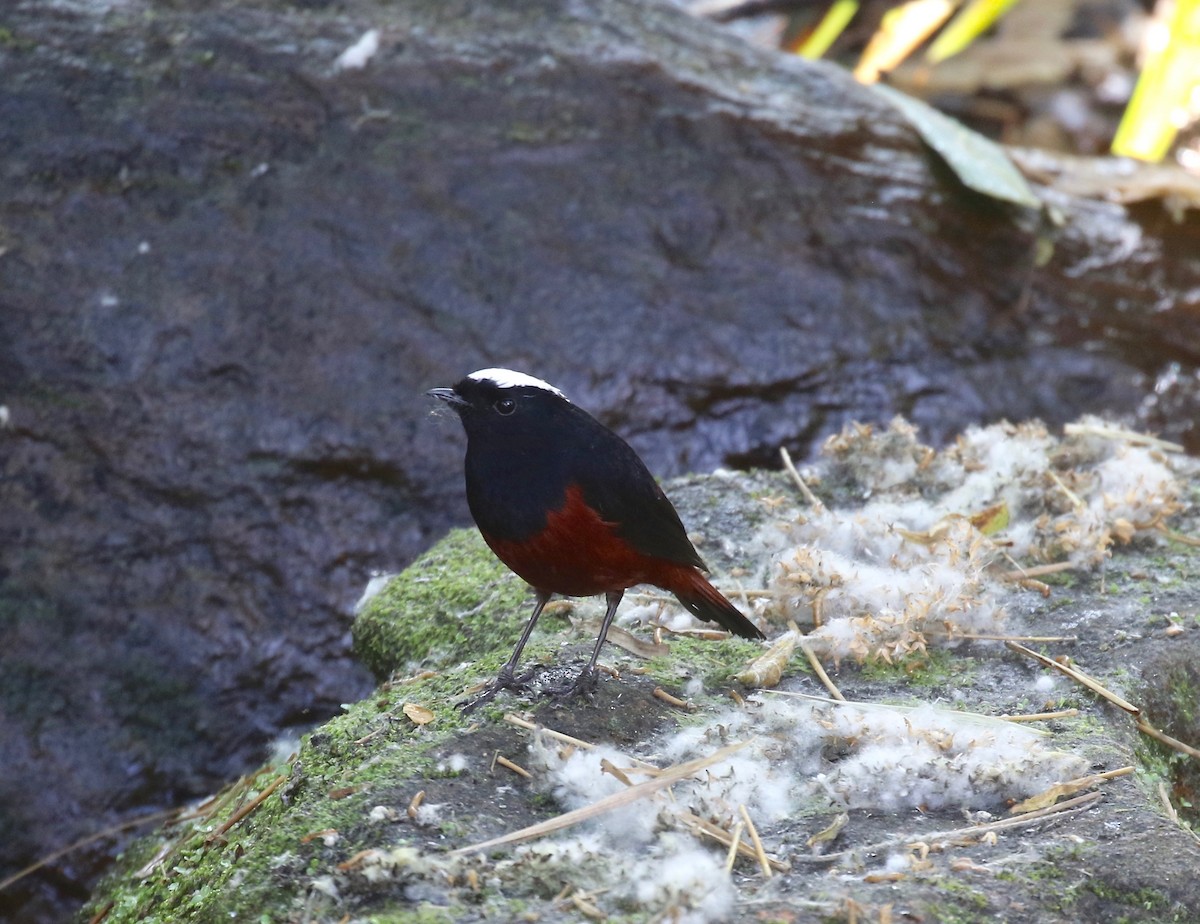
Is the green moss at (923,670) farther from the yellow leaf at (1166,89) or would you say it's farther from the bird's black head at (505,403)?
the yellow leaf at (1166,89)

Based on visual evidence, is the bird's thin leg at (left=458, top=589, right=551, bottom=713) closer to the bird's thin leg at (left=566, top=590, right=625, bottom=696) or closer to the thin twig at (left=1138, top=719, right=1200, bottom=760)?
the bird's thin leg at (left=566, top=590, right=625, bottom=696)

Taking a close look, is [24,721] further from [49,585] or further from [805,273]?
[805,273]

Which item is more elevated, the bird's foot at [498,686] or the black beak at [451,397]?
the black beak at [451,397]

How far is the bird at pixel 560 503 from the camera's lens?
2781mm

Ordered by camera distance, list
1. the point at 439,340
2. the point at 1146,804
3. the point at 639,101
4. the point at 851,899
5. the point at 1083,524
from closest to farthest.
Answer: the point at 851,899
the point at 1146,804
the point at 1083,524
the point at 439,340
the point at 639,101

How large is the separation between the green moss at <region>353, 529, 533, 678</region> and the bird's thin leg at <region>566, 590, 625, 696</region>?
1.12 feet

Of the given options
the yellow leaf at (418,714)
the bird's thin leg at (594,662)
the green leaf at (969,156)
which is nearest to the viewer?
the yellow leaf at (418,714)

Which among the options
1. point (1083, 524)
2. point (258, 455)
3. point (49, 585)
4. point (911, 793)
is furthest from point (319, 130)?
point (911, 793)

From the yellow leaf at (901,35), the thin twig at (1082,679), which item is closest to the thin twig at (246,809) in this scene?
the thin twig at (1082,679)

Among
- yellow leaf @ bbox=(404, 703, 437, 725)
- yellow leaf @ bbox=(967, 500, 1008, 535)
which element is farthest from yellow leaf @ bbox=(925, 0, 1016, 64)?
yellow leaf @ bbox=(404, 703, 437, 725)

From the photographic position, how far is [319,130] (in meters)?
4.77

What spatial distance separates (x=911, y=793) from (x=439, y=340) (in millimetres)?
2810

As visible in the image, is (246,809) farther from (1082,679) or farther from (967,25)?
(967,25)

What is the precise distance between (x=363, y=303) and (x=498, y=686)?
2289 millimetres
